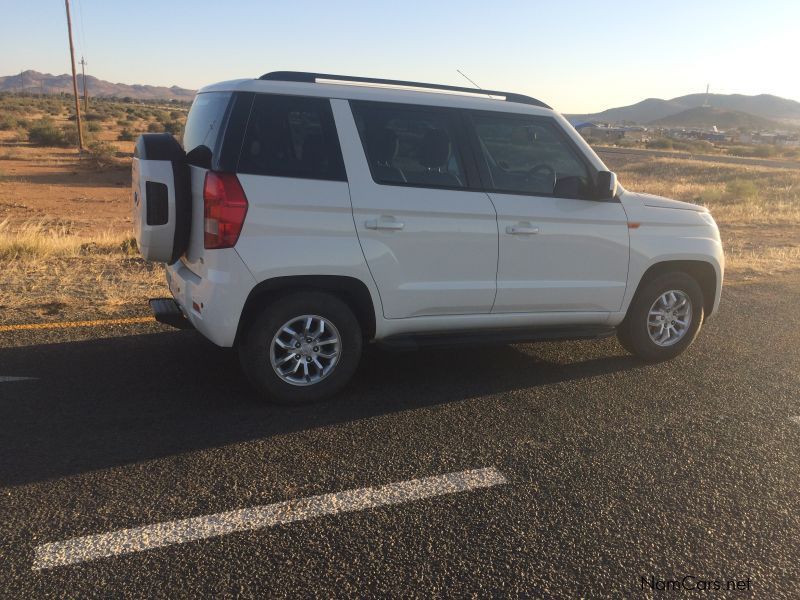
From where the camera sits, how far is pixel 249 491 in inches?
139

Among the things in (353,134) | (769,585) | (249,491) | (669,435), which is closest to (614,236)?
(669,435)

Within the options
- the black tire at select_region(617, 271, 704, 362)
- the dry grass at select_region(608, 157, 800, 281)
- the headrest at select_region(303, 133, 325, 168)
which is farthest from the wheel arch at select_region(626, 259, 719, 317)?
the dry grass at select_region(608, 157, 800, 281)

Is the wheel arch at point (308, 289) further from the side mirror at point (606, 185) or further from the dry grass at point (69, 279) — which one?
the dry grass at point (69, 279)

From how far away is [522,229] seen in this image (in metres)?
5.00

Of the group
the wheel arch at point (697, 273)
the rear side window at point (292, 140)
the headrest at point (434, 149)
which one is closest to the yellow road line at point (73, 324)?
the rear side window at point (292, 140)

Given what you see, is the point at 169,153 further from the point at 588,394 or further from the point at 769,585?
the point at 769,585

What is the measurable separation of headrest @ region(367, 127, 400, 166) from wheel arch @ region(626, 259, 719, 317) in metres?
2.23

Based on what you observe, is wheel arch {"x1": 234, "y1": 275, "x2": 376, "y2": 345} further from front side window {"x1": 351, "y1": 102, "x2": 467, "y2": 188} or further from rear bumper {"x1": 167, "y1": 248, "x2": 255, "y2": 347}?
front side window {"x1": 351, "y1": 102, "x2": 467, "y2": 188}

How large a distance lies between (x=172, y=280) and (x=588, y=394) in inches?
115

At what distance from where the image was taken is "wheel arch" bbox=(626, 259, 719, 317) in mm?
5672

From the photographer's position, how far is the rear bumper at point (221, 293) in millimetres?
4242

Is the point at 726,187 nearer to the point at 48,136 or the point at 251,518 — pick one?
the point at 251,518

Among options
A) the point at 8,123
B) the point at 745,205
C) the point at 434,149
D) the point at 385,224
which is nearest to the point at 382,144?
the point at 434,149

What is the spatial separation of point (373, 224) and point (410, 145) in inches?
24.6
